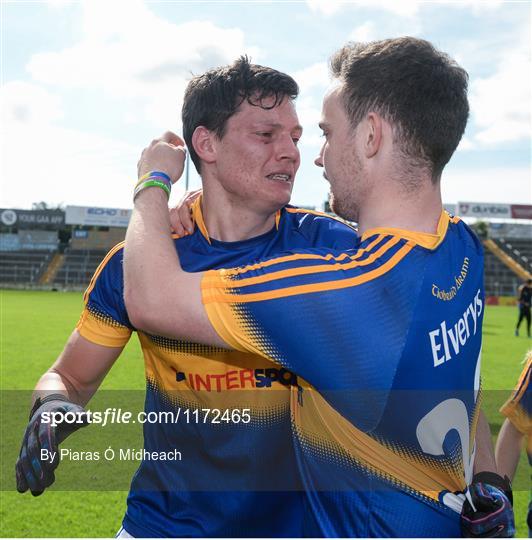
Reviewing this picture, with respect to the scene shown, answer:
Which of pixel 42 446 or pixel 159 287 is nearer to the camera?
pixel 159 287

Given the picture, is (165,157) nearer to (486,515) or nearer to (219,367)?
(219,367)

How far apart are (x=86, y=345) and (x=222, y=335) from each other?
1164 millimetres

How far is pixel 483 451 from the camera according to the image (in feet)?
7.28

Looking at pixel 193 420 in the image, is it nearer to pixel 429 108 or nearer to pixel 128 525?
pixel 128 525

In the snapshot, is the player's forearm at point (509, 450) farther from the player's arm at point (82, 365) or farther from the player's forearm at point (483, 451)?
the player's arm at point (82, 365)

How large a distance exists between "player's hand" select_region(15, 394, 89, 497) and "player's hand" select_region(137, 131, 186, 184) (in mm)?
894

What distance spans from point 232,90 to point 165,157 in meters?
0.51

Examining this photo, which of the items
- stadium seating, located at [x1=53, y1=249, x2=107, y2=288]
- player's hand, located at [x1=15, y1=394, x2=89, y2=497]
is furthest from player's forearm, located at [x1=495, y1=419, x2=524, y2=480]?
stadium seating, located at [x1=53, y1=249, x2=107, y2=288]

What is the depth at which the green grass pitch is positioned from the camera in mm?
4793

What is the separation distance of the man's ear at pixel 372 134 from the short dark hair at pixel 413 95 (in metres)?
0.02

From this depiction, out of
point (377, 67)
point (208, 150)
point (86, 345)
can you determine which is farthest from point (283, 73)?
point (86, 345)

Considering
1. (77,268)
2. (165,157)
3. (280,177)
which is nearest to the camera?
Answer: (165,157)

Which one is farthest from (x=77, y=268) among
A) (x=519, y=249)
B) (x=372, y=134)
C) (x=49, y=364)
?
(x=372, y=134)

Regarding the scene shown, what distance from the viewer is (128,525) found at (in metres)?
2.51
